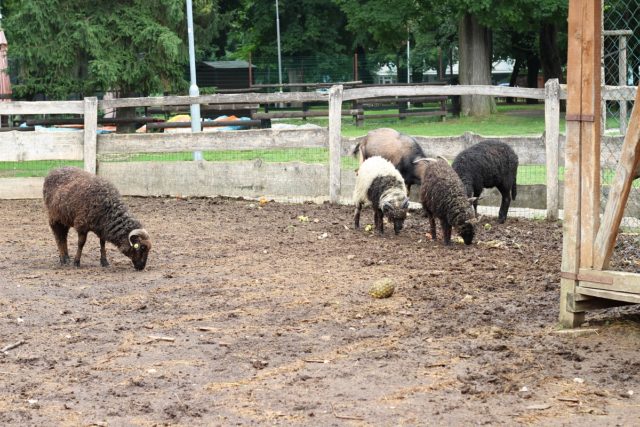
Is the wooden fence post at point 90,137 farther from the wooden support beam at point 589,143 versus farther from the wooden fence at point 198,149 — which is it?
the wooden support beam at point 589,143

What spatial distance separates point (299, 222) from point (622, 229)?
4156 mm

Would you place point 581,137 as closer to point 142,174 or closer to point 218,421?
point 218,421

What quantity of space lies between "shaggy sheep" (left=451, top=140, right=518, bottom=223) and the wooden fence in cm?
233

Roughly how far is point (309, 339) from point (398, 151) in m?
6.99

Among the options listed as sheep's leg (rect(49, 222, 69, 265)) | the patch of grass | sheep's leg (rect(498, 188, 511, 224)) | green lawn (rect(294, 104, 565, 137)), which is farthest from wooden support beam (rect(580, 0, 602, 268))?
green lawn (rect(294, 104, 565, 137))

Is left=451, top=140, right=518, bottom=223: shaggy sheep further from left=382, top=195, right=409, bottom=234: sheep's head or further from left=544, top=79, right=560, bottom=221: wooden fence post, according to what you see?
left=382, top=195, right=409, bottom=234: sheep's head

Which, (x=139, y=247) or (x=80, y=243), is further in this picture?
(x=80, y=243)

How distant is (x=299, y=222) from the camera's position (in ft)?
41.8

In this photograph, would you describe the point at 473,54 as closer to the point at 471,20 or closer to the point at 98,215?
the point at 471,20

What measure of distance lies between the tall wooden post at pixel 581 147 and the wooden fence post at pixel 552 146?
5353 mm

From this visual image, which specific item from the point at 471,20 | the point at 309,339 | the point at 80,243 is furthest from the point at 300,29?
the point at 309,339

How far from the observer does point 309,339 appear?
22.6 ft

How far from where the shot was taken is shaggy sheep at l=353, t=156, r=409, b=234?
38.1 ft

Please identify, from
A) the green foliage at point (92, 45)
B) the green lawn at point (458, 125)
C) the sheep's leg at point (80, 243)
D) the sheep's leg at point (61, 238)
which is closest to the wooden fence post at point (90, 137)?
the sheep's leg at point (61, 238)
